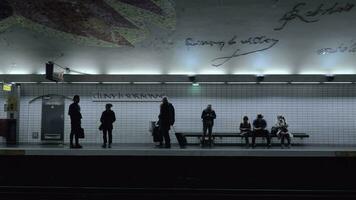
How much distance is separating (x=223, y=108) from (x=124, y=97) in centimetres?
394

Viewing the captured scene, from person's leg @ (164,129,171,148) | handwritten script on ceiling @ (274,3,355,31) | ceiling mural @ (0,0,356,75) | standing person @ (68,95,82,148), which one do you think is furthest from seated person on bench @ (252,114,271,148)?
standing person @ (68,95,82,148)

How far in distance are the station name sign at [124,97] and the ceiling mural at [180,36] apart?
1461 millimetres

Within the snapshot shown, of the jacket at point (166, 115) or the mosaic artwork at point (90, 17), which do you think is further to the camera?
the jacket at point (166, 115)

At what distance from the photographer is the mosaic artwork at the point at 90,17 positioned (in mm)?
10414

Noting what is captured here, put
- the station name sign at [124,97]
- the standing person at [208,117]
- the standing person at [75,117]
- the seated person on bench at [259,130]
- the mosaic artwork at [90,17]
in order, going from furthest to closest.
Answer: the station name sign at [124,97], the standing person at [208,117], the seated person on bench at [259,130], the standing person at [75,117], the mosaic artwork at [90,17]

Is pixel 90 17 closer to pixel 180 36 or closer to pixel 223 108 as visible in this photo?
pixel 180 36

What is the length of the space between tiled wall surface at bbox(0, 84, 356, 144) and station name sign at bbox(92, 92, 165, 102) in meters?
0.14

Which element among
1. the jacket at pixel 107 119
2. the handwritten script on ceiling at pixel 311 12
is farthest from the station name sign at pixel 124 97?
the handwritten script on ceiling at pixel 311 12

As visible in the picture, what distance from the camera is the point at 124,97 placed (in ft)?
55.6

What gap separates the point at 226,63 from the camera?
14.1m

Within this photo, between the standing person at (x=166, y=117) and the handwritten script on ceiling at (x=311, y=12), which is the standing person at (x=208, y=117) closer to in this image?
the standing person at (x=166, y=117)

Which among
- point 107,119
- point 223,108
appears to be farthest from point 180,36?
Result: point 223,108

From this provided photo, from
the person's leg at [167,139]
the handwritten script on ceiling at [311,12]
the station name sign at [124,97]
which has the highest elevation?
the handwritten script on ceiling at [311,12]
